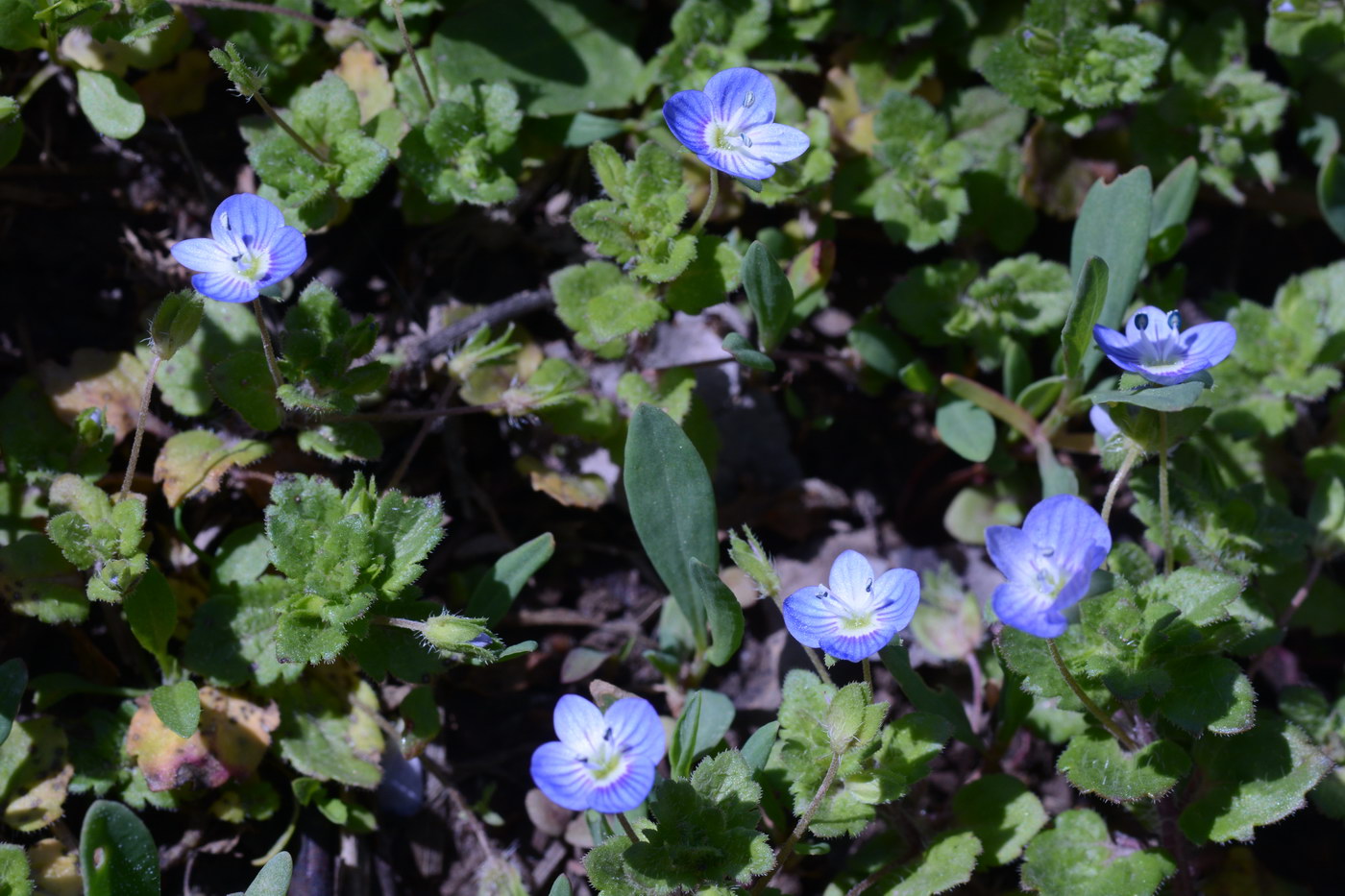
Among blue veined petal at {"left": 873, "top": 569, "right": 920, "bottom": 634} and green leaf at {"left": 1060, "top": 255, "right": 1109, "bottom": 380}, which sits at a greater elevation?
green leaf at {"left": 1060, "top": 255, "right": 1109, "bottom": 380}

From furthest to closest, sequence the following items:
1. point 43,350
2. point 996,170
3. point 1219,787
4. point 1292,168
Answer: point 1292,168, point 996,170, point 43,350, point 1219,787

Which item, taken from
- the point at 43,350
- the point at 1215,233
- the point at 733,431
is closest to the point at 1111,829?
the point at 733,431

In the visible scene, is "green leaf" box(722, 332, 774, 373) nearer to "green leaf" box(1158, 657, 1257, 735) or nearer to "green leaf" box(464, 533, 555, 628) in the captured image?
"green leaf" box(464, 533, 555, 628)

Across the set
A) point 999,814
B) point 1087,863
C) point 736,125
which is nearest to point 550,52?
point 736,125

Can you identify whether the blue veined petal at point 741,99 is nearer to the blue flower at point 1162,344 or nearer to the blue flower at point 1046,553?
the blue flower at point 1162,344

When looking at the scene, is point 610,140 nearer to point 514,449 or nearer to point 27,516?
point 514,449

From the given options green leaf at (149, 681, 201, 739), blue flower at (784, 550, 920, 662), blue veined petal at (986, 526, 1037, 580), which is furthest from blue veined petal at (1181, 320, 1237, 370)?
green leaf at (149, 681, 201, 739)
